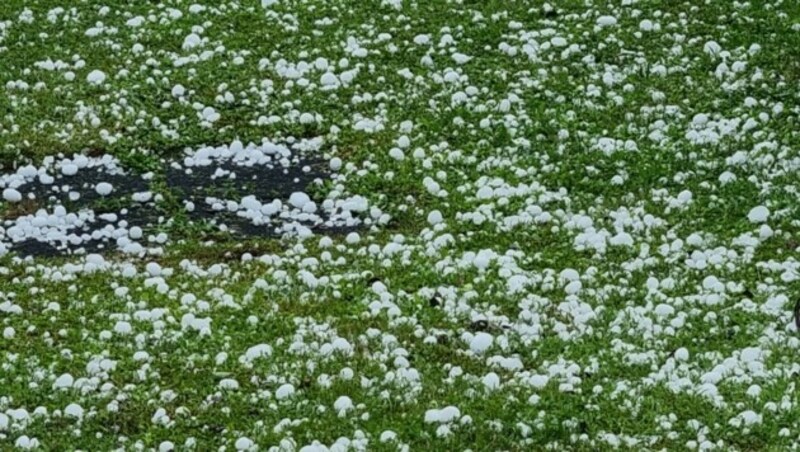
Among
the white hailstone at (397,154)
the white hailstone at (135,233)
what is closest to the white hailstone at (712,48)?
the white hailstone at (397,154)

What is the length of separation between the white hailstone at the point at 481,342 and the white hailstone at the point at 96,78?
20.3 feet

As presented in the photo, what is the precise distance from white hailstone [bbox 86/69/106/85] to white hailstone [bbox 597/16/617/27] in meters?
5.02

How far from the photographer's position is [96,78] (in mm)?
12828

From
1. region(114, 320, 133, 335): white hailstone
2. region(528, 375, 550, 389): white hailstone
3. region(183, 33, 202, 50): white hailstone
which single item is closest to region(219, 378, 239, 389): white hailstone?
region(114, 320, 133, 335): white hailstone

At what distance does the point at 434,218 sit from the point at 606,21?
418cm

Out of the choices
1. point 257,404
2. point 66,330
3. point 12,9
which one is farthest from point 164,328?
point 12,9

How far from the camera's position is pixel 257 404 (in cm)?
741

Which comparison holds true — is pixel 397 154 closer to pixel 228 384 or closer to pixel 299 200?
pixel 299 200

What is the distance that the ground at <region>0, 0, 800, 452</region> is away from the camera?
288 inches

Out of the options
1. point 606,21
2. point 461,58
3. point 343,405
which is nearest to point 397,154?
point 461,58

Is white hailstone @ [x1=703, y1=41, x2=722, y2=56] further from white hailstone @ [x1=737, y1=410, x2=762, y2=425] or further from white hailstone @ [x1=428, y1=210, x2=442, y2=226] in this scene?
white hailstone @ [x1=737, y1=410, x2=762, y2=425]

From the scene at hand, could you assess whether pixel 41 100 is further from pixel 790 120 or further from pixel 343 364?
pixel 790 120

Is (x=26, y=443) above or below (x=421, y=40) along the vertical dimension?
below

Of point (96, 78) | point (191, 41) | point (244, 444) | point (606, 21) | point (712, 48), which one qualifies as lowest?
point (244, 444)
